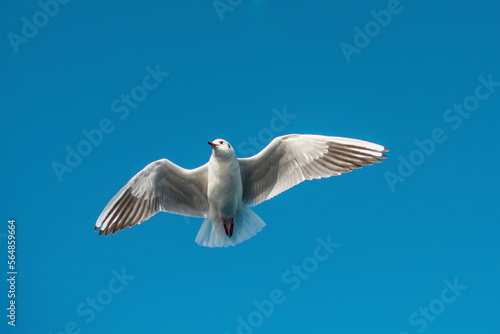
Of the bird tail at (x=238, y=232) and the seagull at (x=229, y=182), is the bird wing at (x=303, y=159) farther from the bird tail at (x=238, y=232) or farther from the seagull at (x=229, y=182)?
the bird tail at (x=238, y=232)

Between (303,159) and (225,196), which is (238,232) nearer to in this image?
(225,196)

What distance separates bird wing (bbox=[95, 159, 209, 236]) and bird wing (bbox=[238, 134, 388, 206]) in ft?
2.11

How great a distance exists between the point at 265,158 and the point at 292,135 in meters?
0.43

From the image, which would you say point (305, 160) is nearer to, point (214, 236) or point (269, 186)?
point (269, 186)

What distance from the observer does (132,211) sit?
31.3 feet

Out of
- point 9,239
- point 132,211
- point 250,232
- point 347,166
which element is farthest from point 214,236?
point 9,239

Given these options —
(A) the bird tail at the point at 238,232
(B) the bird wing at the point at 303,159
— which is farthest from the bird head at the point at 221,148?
(A) the bird tail at the point at 238,232

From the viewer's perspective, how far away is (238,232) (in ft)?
31.2

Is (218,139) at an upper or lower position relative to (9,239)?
lower

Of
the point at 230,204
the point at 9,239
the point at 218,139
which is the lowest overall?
the point at 230,204

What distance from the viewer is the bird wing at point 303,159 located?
9.20 meters

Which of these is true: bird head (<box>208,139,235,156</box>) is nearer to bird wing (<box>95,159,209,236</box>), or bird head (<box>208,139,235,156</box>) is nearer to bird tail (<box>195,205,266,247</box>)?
bird wing (<box>95,159,209,236</box>)

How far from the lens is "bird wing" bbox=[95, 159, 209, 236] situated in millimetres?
9445

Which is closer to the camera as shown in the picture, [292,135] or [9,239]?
[292,135]
